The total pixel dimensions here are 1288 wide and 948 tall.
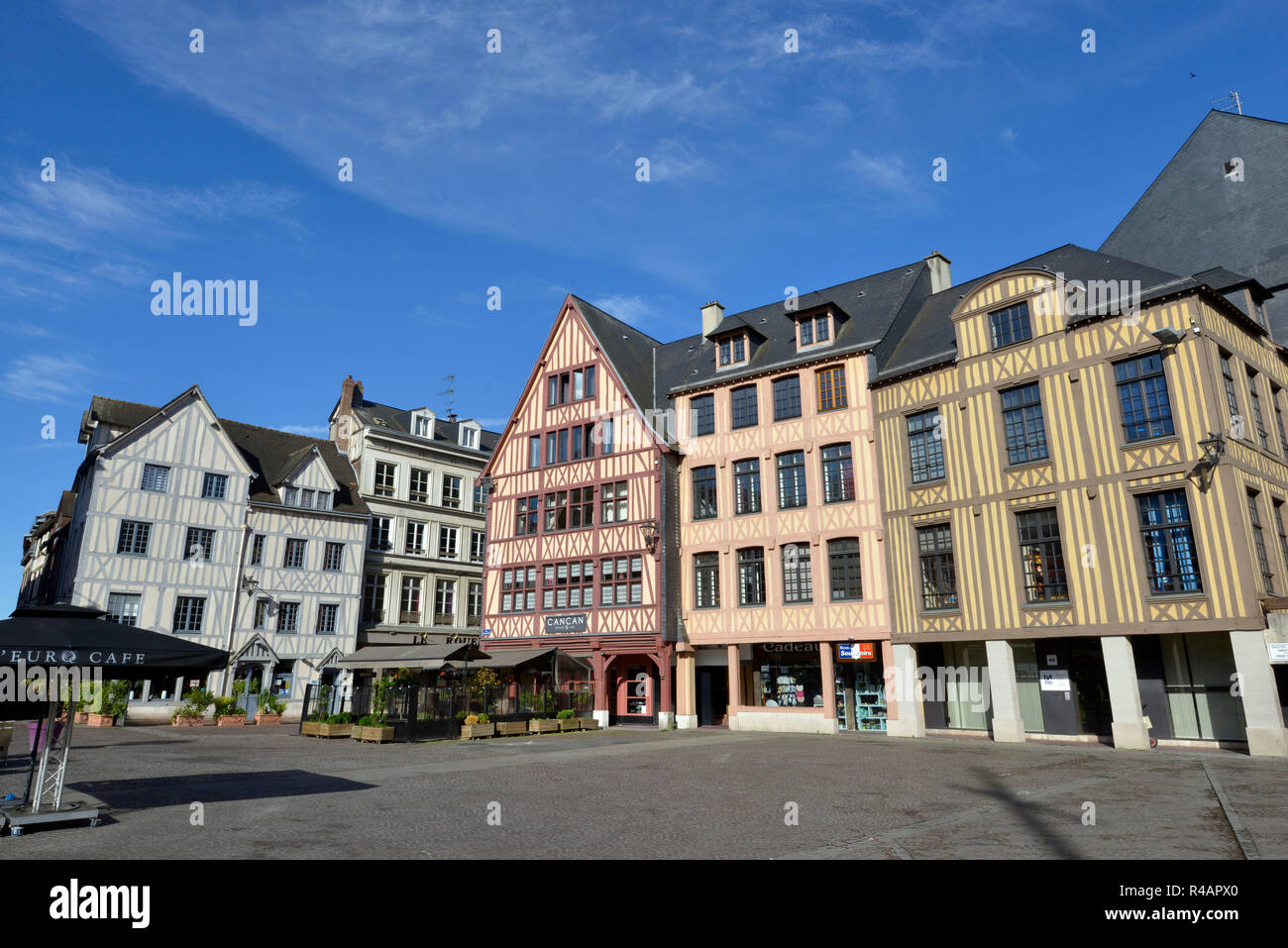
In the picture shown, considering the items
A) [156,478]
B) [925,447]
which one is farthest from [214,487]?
[925,447]

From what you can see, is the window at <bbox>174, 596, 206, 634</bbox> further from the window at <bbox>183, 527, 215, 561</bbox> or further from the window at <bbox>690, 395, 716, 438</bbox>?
the window at <bbox>690, 395, 716, 438</bbox>

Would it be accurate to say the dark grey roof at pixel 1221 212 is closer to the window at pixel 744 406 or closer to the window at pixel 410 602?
the window at pixel 744 406

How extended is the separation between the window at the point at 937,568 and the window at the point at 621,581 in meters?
9.74

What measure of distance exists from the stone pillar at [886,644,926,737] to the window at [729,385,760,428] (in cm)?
918

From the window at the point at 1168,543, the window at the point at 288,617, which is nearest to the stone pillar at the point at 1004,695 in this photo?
the window at the point at 1168,543

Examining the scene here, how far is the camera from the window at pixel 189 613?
32531 millimetres

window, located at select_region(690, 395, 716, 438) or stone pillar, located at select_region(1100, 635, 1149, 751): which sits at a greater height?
window, located at select_region(690, 395, 716, 438)

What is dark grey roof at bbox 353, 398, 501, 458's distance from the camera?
4109 centimetres

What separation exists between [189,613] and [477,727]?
1698 cm

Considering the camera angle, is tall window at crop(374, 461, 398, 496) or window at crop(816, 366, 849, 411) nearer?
window at crop(816, 366, 849, 411)

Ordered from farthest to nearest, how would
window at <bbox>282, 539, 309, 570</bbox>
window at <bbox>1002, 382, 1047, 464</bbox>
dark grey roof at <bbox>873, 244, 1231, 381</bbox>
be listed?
window at <bbox>282, 539, 309, 570</bbox>, window at <bbox>1002, 382, 1047, 464</bbox>, dark grey roof at <bbox>873, 244, 1231, 381</bbox>

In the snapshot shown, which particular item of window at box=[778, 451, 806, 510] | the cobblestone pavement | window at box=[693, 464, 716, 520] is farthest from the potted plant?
window at box=[778, 451, 806, 510]
